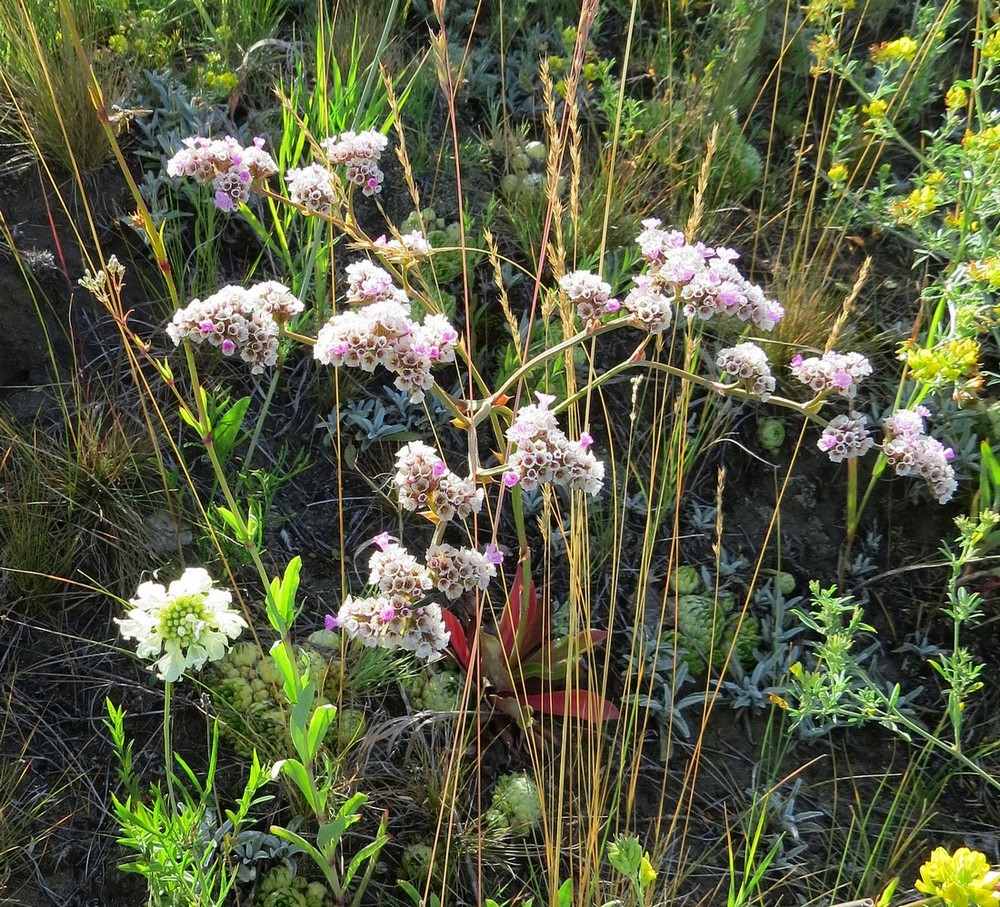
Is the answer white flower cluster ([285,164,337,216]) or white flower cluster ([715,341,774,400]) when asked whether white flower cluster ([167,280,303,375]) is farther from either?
white flower cluster ([715,341,774,400])

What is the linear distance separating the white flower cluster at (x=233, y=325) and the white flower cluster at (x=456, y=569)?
0.43 metres

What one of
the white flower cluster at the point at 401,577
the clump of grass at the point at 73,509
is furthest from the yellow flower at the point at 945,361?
the clump of grass at the point at 73,509

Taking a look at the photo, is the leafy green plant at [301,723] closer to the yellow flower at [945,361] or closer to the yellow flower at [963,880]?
the yellow flower at [963,880]

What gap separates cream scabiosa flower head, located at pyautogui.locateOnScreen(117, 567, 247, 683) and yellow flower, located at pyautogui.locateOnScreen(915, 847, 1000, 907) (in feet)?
3.33

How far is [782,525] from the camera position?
257cm

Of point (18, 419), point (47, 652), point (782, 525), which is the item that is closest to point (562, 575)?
point (782, 525)

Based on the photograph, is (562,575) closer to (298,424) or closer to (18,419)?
(298,424)

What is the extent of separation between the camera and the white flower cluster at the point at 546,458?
1.46 m

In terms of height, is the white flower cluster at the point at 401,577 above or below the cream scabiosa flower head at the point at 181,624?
below

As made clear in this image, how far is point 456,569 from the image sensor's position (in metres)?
1.51

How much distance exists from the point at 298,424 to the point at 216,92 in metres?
1.10

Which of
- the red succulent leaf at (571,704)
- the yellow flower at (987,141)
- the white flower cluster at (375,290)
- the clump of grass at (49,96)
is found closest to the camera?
the white flower cluster at (375,290)

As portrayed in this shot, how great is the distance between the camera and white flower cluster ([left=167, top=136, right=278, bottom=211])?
1761 millimetres

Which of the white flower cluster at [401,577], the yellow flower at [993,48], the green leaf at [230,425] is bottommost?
the green leaf at [230,425]
